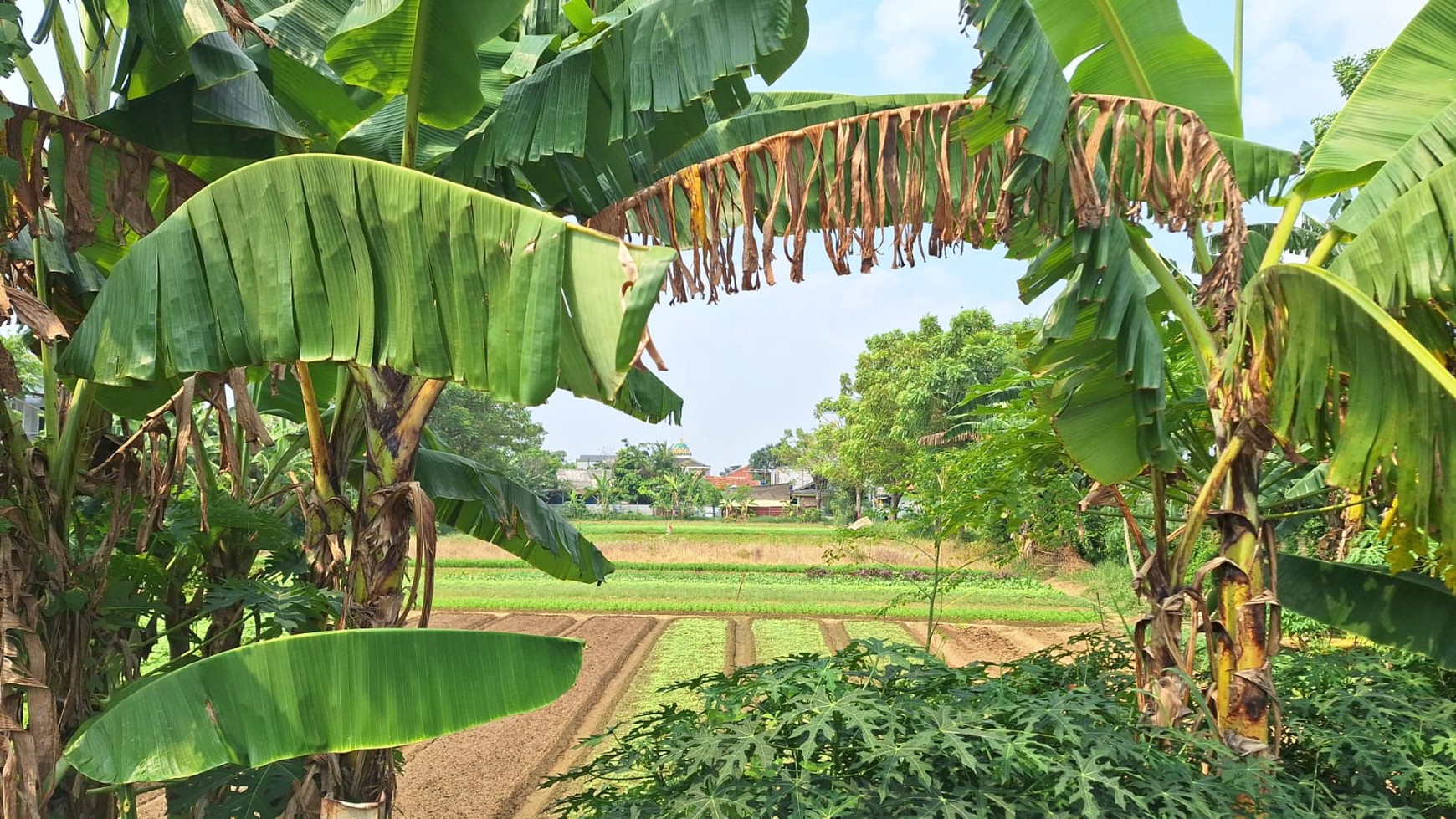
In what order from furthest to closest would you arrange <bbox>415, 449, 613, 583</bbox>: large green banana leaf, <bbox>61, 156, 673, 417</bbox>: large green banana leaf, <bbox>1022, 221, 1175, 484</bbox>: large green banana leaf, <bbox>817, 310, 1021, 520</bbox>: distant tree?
<bbox>817, 310, 1021, 520</bbox>: distant tree < <bbox>415, 449, 613, 583</bbox>: large green banana leaf < <bbox>1022, 221, 1175, 484</bbox>: large green banana leaf < <bbox>61, 156, 673, 417</bbox>: large green banana leaf

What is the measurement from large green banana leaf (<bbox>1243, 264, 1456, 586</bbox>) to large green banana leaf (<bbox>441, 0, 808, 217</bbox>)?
2190 mm

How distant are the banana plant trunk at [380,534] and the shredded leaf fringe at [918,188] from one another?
3.90 ft

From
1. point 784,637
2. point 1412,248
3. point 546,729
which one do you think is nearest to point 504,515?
point 1412,248

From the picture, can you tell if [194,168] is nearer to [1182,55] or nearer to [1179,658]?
[1182,55]

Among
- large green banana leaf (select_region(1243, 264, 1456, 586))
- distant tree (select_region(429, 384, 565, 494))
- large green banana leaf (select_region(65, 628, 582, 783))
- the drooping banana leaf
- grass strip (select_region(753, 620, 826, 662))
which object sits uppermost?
distant tree (select_region(429, 384, 565, 494))

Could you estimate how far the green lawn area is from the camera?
1786cm

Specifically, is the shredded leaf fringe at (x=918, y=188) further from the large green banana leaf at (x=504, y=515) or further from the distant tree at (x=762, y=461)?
the distant tree at (x=762, y=461)

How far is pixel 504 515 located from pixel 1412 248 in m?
4.14

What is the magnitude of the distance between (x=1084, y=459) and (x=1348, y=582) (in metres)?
1.70

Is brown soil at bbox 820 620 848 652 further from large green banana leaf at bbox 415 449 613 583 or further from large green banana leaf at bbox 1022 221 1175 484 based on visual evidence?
large green banana leaf at bbox 1022 221 1175 484

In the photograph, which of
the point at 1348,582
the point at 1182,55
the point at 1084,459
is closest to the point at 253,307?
the point at 1084,459

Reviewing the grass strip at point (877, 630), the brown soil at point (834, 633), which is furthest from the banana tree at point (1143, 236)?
the grass strip at point (877, 630)

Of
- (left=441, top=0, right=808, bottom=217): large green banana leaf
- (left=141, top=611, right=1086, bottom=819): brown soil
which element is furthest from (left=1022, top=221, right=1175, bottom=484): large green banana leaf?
(left=141, top=611, right=1086, bottom=819): brown soil

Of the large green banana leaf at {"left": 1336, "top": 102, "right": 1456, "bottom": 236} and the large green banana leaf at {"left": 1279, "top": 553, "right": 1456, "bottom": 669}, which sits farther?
the large green banana leaf at {"left": 1279, "top": 553, "right": 1456, "bottom": 669}
